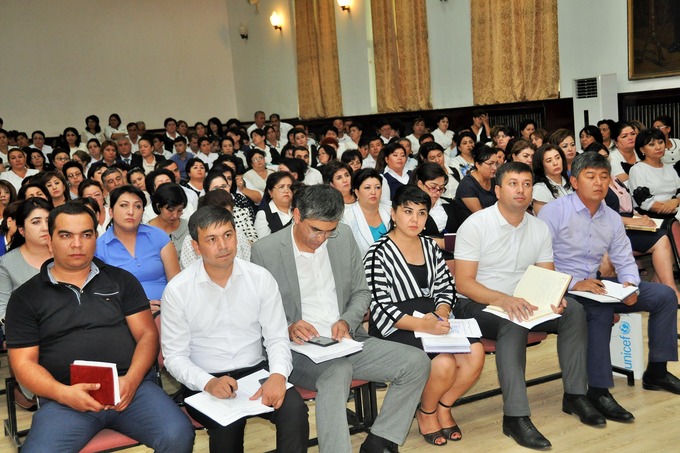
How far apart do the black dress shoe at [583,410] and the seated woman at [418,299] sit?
→ 1.69ft

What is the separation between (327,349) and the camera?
286 centimetres

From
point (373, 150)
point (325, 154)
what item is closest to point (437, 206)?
point (325, 154)

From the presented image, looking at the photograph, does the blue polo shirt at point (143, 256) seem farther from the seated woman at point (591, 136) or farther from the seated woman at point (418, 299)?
the seated woman at point (591, 136)

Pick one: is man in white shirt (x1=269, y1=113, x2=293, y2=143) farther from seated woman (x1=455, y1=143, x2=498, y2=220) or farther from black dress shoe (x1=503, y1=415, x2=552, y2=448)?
black dress shoe (x1=503, y1=415, x2=552, y2=448)

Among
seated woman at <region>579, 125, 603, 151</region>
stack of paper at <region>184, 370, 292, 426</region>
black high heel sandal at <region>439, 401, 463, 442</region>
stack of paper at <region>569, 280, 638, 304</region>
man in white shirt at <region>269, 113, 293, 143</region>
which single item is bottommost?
black high heel sandal at <region>439, 401, 463, 442</region>

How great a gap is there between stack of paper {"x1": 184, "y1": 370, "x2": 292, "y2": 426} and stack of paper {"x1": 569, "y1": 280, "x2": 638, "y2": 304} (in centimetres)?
165

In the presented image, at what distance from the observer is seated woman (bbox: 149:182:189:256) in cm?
422

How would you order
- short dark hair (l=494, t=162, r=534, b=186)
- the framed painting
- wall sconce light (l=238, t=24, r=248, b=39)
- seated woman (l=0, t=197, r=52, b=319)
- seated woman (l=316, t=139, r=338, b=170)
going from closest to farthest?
short dark hair (l=494, t=162, r=534, b=186)
seated woman (l=0, t=197, r=52, b=319)
the framed painting
seated woman (l=316, t=139, r=338, b=170)
wall sconce light (l=238, t=24, r=248, b=39)

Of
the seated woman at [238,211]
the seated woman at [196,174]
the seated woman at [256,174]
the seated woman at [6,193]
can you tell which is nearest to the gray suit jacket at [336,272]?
the seated woman at [238,211]

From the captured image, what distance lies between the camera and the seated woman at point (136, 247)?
12.3 feet

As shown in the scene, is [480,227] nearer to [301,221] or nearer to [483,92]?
[301,221]

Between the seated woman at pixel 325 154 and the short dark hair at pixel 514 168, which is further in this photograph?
the seated woman at pixel 325 154

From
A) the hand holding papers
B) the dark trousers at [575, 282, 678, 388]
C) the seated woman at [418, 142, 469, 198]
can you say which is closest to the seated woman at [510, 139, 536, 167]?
the seated woman at [418, 142, 469, 198]

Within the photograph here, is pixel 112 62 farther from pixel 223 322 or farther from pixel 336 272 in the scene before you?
pixel 223 322
